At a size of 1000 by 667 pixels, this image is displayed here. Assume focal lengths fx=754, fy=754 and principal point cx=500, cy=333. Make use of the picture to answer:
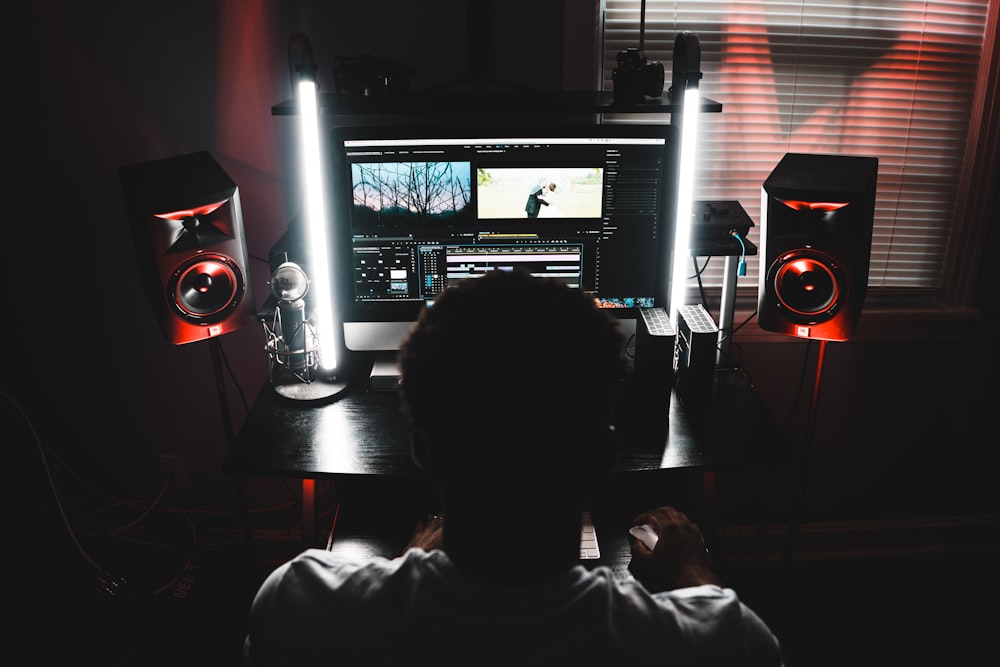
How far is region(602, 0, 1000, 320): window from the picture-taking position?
2012 mm

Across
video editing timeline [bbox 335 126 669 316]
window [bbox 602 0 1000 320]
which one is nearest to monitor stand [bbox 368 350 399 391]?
video editing timeline [bbox 335 126 669 316]

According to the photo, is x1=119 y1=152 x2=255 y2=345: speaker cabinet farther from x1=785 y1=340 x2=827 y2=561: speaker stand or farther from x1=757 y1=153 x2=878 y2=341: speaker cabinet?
x1=785 y1=340 x2=827 y2=561: speaker stand

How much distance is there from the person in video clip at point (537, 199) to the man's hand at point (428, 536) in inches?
27.6

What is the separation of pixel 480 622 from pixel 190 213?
1.14 meters

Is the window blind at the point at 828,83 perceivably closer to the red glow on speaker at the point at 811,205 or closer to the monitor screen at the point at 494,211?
the monitor screen at the point at 494,211

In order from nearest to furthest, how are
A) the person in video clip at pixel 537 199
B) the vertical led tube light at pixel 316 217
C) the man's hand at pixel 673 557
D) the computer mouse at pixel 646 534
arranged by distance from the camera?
the man's hand at pixel 673 557 < the computer mouse at pixel 646 534 < the vertical led tube light at pixel 316 217 < the person in video clip at pixel 537 199

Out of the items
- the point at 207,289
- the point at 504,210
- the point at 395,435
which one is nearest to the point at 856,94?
the point at 504,210

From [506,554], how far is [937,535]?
89.2 inches

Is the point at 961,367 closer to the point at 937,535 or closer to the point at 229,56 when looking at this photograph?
the point at 937,535

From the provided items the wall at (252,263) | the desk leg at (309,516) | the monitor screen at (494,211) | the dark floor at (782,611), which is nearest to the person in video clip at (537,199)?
the monitor screen at (494,211)

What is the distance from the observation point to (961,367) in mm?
2340

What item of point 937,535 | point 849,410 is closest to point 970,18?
point 849,410

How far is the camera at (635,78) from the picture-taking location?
167cm

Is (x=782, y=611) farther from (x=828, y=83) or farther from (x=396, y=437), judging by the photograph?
(x=828, y=83)
